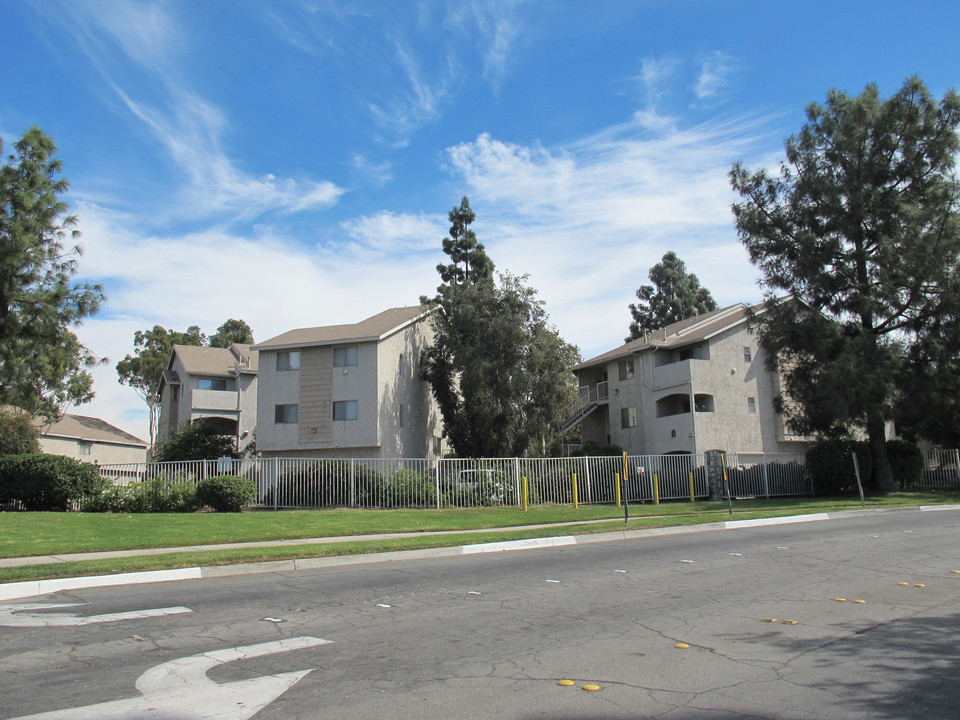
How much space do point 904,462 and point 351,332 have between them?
26.0 meters

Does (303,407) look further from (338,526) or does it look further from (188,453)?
(338,526)

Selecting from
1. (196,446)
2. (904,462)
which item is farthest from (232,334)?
(904,462)

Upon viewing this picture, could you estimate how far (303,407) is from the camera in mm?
36219

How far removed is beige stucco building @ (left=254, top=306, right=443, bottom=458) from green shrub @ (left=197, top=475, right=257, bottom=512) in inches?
491

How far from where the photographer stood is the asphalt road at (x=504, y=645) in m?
4.77

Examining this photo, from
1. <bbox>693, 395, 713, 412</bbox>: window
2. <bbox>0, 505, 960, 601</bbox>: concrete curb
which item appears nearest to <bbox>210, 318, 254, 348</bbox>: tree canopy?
<bbox>693, 395, 713, 412</bbox>: window

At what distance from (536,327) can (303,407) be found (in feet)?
39.1

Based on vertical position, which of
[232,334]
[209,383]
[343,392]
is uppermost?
[232,334]

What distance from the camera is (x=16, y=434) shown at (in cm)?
3691

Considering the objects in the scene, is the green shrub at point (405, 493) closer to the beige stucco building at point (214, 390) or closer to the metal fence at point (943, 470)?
the beige stucco building at point (214, 390)

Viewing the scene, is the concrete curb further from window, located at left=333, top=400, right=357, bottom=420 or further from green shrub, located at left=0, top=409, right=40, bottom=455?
green shrub, located at left=0, top=409, right=40, bottom=455

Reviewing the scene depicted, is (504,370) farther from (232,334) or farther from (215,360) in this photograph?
(232,334)

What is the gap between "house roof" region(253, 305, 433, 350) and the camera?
35.7 metres

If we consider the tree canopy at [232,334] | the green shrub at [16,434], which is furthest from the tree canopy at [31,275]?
the tree canopy at [232,334]
